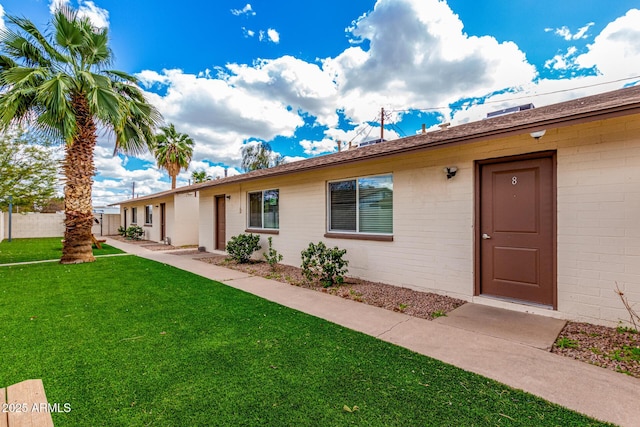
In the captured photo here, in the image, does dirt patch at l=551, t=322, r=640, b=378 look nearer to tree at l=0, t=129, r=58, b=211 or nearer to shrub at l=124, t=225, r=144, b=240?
tree at l=0, t=129, r=58, b=211

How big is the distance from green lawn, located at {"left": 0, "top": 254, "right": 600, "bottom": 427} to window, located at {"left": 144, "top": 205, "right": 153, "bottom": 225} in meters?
14.1

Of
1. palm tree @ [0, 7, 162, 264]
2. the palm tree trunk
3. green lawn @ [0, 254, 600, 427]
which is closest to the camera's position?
green lawn @ [0, 254, 600, 427]

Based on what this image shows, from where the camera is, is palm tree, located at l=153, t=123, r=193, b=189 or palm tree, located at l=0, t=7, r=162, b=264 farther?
palm tree, located at l=153, t=123, r=193, b=189

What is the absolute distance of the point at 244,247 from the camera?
9.33 meters

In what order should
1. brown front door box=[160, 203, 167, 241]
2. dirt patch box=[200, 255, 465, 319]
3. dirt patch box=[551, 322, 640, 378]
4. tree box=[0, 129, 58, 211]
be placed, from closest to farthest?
dirt patch box=[551, 322, 640, 378] → dirt patch box=[200, 255, 465, 319] → tree box=[0, 129, 58, 211] → brown front door box=[160, 203, 167, 241]

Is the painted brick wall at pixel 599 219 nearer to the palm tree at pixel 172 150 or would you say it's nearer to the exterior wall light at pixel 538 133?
the exterior wall light at pixel 538 133

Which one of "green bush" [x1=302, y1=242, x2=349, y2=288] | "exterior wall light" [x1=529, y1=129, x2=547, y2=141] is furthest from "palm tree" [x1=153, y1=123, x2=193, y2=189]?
"exterior wall light" [x1=529, y1=129, x2=547, y2=141]

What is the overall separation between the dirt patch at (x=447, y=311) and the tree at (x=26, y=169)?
10.8m

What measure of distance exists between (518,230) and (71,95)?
1202cm

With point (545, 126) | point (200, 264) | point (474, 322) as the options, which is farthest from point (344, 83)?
point (474, 322)

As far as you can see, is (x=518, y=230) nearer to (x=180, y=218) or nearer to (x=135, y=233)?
(x=180, y=218)

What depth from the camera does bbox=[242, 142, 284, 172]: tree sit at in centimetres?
2269

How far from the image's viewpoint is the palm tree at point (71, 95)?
7.41m

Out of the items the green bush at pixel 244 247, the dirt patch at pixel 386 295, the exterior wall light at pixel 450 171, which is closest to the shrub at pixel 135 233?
the green bush at pixel 244 247
